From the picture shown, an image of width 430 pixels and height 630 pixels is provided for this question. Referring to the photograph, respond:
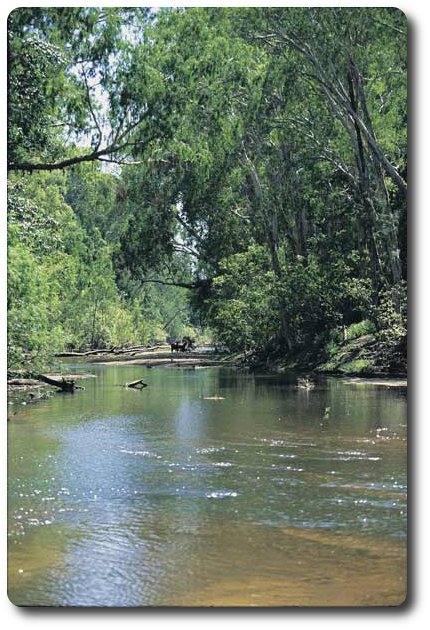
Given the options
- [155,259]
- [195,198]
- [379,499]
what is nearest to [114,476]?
[379,499]

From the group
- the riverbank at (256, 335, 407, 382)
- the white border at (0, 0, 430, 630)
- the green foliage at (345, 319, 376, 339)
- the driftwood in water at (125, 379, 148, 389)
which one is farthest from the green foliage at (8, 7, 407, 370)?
the driftwood in water at (125, 379, 148, 389)

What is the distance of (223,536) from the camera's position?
6762mm

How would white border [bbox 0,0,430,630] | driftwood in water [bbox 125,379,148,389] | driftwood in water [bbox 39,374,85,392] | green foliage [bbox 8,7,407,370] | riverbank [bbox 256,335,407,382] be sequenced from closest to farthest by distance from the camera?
white border [bbox 0,0,430,630]
green foliage [bbox 8,7,407,370]
riverbank [bbox 256,335,407,382]
driftwood in water [bbox 39,374,85,392]
driftwood in water [bbox 125,379,148,389]

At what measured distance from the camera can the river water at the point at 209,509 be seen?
576cm

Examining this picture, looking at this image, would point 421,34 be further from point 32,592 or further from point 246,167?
point 246,167

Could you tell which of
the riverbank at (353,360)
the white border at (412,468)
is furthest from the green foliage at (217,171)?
the white border at (412,468)

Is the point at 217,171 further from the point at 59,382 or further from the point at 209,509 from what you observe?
the point at 209,509

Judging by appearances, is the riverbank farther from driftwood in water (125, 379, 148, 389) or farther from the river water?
driftwood in water (125, 379, 148, 389)

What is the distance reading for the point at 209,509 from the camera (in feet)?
24.8

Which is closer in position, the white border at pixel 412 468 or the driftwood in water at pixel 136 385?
the white border at pixel 412 468

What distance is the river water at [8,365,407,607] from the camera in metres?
5.76

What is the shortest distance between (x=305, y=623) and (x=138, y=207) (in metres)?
19.0

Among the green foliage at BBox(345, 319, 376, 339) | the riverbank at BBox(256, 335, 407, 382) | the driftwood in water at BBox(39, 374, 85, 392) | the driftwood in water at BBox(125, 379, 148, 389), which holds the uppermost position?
the green foliage at BBox(345, 319, 376, 339)

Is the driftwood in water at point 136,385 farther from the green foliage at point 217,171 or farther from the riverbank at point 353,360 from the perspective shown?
the riverbank at point 353,360
